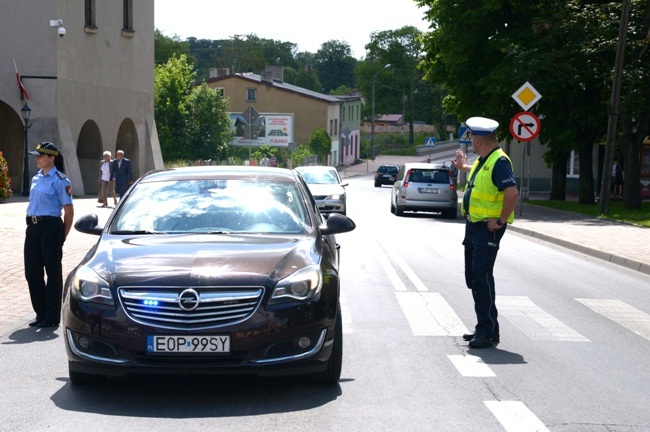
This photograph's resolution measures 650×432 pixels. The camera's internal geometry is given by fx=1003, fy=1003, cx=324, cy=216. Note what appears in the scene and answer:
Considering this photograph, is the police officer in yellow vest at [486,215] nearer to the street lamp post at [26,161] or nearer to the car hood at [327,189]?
the car hood at [327,189]

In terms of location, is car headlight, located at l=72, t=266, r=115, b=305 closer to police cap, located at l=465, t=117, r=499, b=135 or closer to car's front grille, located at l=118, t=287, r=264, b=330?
car's front grille, located at l=118, t=287, r=264, b=330

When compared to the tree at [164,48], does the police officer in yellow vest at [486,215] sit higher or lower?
lower

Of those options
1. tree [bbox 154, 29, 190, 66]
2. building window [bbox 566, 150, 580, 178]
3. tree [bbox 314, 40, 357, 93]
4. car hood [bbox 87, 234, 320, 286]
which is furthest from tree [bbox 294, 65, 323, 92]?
car hood [bbox 87, 234, 320, 286]

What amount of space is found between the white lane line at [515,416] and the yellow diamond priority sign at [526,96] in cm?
2060

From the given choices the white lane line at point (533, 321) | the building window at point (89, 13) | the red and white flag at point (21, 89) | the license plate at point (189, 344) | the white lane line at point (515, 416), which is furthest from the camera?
the building window at point (89, 13)

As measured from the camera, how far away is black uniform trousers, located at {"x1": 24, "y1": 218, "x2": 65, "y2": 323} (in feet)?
30.3

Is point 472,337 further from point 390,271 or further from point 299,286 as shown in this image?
point 390,271

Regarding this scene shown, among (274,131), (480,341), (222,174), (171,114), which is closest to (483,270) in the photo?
(480,341)

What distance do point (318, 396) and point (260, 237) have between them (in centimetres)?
133

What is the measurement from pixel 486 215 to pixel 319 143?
81.2 metres

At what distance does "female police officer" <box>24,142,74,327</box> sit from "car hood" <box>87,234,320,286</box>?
2.09 metres

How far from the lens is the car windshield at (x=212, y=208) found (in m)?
7.54

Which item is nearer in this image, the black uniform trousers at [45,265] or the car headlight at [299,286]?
the car headlight at [299,286]

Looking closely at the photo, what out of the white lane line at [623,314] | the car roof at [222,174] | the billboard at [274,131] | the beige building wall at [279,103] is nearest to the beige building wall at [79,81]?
the white lane line at [623,314]
